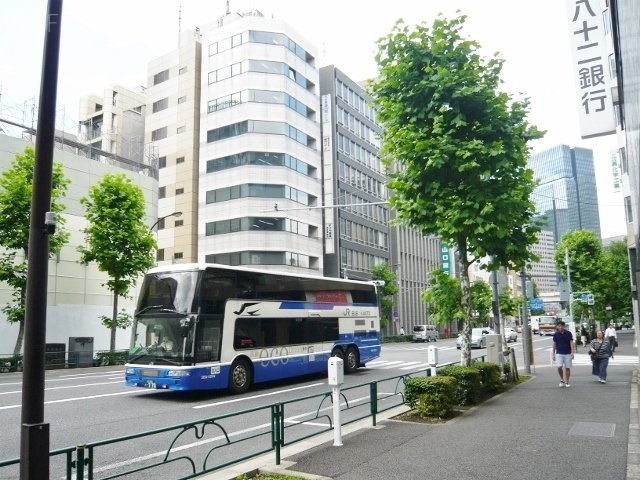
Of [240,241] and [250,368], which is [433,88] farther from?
[240,241]

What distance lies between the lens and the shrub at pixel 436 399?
10336mm

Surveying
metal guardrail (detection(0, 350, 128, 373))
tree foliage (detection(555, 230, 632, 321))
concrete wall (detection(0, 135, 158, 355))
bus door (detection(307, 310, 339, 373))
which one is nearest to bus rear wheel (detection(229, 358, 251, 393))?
bus door (detection(307, 310, 339, 373))

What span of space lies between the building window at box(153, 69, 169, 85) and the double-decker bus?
4836 centimetres

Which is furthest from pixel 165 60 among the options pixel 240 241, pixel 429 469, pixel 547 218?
pixel 429 469

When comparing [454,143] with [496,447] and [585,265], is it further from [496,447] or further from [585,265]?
[585,265]

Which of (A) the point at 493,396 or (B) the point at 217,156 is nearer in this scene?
(A) the point at 493,396

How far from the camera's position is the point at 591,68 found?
35.4ft

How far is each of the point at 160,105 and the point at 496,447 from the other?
58477mm

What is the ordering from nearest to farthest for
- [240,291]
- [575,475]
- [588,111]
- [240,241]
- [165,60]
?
[575,475]
[588,111]
[240,291]
[240,241]
[165,60]

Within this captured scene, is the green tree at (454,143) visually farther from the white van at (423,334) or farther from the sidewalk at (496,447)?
the white van at (423,334)

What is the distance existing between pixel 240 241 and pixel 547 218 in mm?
39611

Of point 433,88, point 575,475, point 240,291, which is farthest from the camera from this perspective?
point 240,291

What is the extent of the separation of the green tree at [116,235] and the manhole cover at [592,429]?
82.1 ft

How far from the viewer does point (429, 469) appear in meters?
6.80
